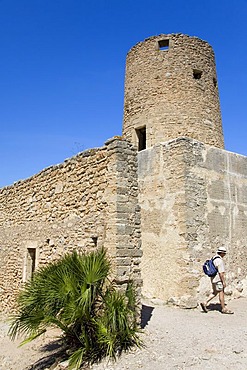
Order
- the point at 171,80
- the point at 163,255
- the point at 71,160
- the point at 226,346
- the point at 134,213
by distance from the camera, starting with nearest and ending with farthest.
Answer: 1. the point at 226,346
2. the point at 134,213
3. the point at 71,160
4. the point at 163,255
5. the point at 171,80

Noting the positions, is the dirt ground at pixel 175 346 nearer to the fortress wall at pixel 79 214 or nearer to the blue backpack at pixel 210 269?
the blue backpack at pixel 210 269

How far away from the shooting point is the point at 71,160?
7.65 metres

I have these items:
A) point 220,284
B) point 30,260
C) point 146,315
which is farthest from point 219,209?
point 30,260

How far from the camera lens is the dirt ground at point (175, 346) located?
4.87 metres

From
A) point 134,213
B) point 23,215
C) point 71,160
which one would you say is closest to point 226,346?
point 134,213

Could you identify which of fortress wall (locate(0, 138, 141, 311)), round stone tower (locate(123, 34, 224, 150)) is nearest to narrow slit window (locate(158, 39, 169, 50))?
round stone tower (locate(123, 34, 224, 150))

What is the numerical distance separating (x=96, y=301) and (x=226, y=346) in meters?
2.12

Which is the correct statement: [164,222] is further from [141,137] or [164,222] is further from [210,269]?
[141,137]

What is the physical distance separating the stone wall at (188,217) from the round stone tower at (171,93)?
7.59 feet

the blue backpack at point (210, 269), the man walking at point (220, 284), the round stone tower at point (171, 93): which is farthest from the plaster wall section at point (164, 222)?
the round stone tower at point (171, 93)

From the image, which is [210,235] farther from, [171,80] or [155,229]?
[171,80]

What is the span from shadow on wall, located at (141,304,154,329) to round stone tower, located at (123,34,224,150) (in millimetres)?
5766

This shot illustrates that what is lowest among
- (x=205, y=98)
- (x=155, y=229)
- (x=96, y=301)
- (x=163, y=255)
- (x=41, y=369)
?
(x=41, y=369)

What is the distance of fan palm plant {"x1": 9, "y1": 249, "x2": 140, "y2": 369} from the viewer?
5.20 meters
